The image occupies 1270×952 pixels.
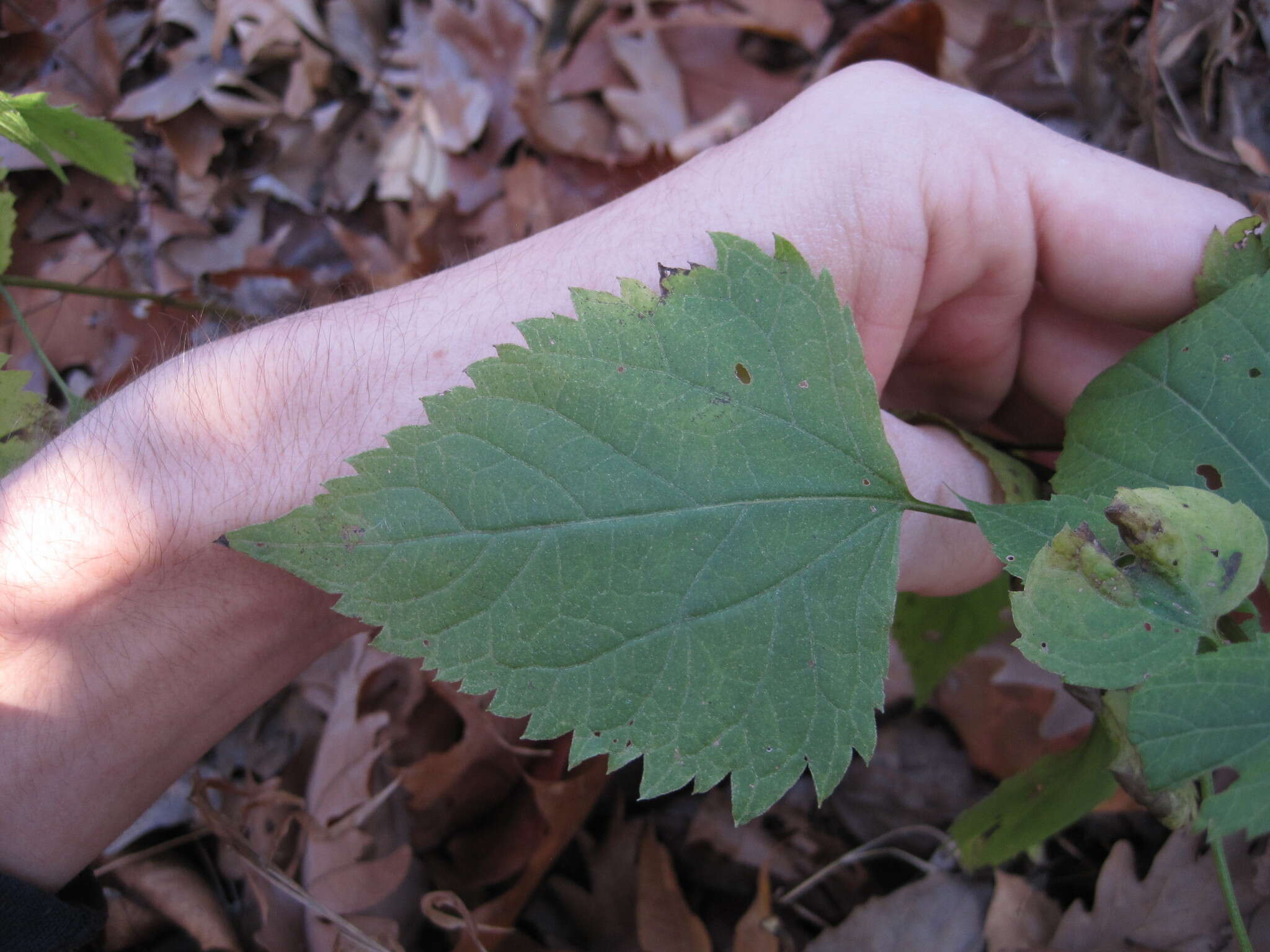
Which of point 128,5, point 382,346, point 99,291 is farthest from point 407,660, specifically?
point 128,5

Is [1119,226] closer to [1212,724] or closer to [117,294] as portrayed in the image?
[1212,724]

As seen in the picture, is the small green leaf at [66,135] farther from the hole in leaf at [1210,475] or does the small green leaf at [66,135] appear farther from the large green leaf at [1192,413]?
the hole in leaf at [1210,475]

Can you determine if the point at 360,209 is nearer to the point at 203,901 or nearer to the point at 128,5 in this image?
the point at 128,5

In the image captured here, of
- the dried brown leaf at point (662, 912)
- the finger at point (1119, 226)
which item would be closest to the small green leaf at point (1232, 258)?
the finger at point (1119, 226)

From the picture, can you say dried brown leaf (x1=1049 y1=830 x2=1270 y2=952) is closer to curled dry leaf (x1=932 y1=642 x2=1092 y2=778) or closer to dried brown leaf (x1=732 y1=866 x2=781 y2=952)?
curled dry leaf (x1=932 y1=642 x2=1092 y2=778)

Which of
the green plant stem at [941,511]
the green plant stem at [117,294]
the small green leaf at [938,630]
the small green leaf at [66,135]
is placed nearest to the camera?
the green plant stem at [941,511]

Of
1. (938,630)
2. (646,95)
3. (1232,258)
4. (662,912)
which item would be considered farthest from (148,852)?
→ (646,95)

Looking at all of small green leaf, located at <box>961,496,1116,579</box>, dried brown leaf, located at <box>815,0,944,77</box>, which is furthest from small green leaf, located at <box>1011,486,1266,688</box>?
dried brown leaf, located at <box>815,0,944,77</box>
